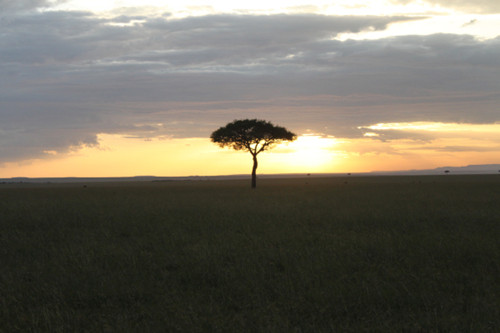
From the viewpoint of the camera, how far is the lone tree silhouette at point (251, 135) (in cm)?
6844

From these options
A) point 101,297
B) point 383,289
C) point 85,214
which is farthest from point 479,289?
point 85,214

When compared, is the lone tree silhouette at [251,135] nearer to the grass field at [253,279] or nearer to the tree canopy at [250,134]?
the tree canopy at [250,134]

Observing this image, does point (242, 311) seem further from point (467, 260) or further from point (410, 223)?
point (410, 223)

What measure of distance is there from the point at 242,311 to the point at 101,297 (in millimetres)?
3265

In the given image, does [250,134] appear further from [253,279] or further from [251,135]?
[253,279]

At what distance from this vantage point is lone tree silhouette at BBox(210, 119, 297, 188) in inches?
2694

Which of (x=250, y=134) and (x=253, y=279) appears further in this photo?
(x=250, y=134)

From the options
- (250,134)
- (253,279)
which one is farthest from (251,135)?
(253,279)

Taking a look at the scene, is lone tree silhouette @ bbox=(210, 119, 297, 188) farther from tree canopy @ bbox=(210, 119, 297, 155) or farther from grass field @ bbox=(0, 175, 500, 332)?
grass field @ bbox=(0, 175, 500, 332)

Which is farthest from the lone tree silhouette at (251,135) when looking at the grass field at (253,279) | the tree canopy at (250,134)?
the grass field at (253,279)

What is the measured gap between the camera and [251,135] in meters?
68.4

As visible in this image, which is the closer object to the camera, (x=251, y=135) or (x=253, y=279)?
(x=253, y=279)

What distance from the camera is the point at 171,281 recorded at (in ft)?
35.9

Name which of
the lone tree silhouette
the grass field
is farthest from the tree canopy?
the grass field
